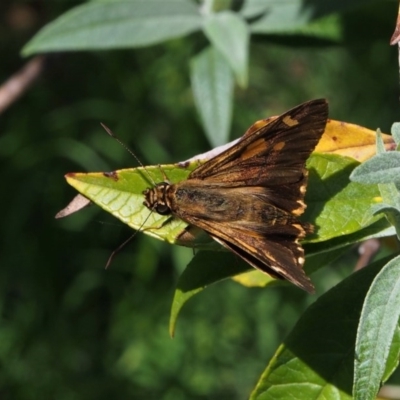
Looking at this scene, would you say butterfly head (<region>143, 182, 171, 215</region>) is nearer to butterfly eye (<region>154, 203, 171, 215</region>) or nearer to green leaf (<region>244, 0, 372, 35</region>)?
butterfly eye (<region>154, 203, 171, 215</region>)

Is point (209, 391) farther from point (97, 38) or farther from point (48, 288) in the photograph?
point (97, 38)

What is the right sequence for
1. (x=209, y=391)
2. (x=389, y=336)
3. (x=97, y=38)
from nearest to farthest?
(x=389, y=336), (x=97, y=38), (x=209, y=391)

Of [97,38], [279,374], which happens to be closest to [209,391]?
[97,38]

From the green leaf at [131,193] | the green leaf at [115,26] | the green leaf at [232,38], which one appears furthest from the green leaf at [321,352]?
the green leaf at [115,26]

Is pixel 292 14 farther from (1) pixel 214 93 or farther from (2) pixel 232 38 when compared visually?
(1) pixel 214 93

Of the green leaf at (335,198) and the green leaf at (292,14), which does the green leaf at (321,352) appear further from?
the green leaf at (292,14)
